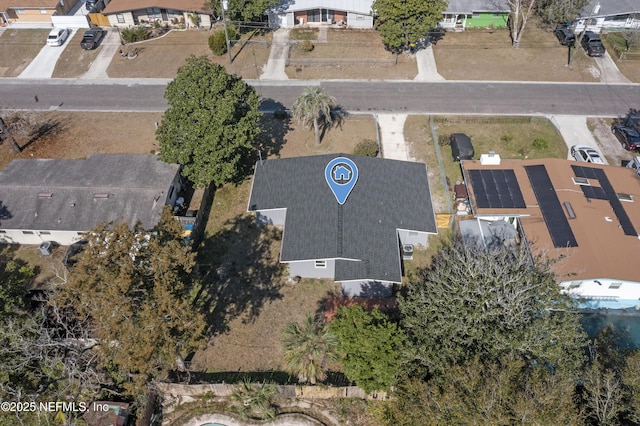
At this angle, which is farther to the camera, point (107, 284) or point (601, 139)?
point (601, 139)

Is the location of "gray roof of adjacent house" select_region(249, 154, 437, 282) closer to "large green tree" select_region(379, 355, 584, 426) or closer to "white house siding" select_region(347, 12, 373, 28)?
"large green tree" select_region(379, 355, 584, 426)

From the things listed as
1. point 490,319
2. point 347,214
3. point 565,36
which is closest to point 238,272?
point 347,214

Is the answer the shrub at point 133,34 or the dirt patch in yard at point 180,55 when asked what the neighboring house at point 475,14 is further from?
the shrub at point 133,34

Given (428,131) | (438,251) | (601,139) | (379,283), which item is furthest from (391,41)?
(379,283)

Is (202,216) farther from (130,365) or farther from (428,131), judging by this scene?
(428,131)

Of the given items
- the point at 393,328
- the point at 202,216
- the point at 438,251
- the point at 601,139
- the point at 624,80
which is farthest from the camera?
the point at 624,80

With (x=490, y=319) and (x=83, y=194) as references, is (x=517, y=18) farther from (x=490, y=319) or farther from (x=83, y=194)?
(x=83, y=194)
